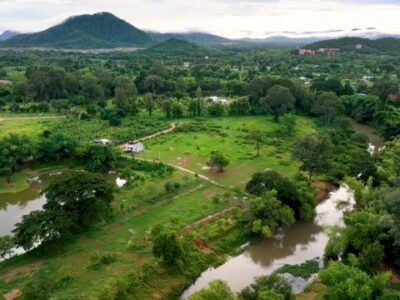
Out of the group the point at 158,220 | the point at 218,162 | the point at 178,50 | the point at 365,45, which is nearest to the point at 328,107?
the point at 218,162

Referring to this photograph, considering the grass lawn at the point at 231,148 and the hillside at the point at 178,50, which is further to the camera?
the hillside at the point at 178,50

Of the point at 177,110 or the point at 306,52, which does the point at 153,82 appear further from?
the point at 306,52

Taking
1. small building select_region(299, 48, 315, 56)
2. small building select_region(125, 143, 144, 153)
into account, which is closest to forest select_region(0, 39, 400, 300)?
small building select_region(125, 143, 144, 153)

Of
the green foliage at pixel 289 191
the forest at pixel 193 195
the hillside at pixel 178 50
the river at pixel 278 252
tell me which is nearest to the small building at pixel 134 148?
the forest at pixel 193 195

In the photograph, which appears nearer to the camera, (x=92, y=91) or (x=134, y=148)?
(x=134, y=148)

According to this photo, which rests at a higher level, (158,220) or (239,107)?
(158,220)

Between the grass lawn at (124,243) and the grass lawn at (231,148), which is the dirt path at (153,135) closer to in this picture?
the grass lawn at (231,148)
